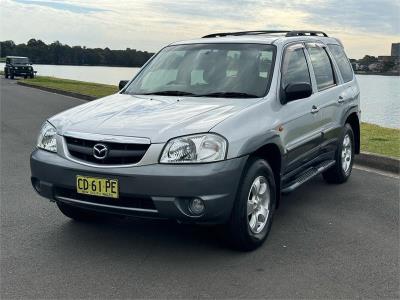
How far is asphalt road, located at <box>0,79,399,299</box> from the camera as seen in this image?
3500 mm

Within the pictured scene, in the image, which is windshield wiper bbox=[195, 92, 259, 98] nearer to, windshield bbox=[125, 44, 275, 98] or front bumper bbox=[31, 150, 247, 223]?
windshield bbox=[125, 44, 275, 98]

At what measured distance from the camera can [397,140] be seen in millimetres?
9578

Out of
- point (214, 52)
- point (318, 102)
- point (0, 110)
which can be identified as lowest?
point (0, 110)

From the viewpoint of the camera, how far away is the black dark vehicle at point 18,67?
41.0 metres

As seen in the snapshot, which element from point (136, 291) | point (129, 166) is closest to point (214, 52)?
point (129, 166)

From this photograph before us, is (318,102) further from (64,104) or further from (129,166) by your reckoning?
(64,104)

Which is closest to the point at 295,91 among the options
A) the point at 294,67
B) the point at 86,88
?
the point at 294,67

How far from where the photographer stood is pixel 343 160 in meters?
6.62

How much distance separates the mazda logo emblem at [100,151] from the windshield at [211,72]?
50.1 inches

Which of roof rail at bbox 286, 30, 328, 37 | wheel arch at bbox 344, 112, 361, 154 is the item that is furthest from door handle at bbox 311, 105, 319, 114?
wheel arch at bbox 344, 112, 361, 154

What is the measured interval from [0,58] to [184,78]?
80332mm

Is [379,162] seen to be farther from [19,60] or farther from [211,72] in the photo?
[19,60]

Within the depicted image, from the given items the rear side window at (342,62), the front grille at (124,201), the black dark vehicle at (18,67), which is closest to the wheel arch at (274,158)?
the front grille at (124,201)

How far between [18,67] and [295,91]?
1572 inches
